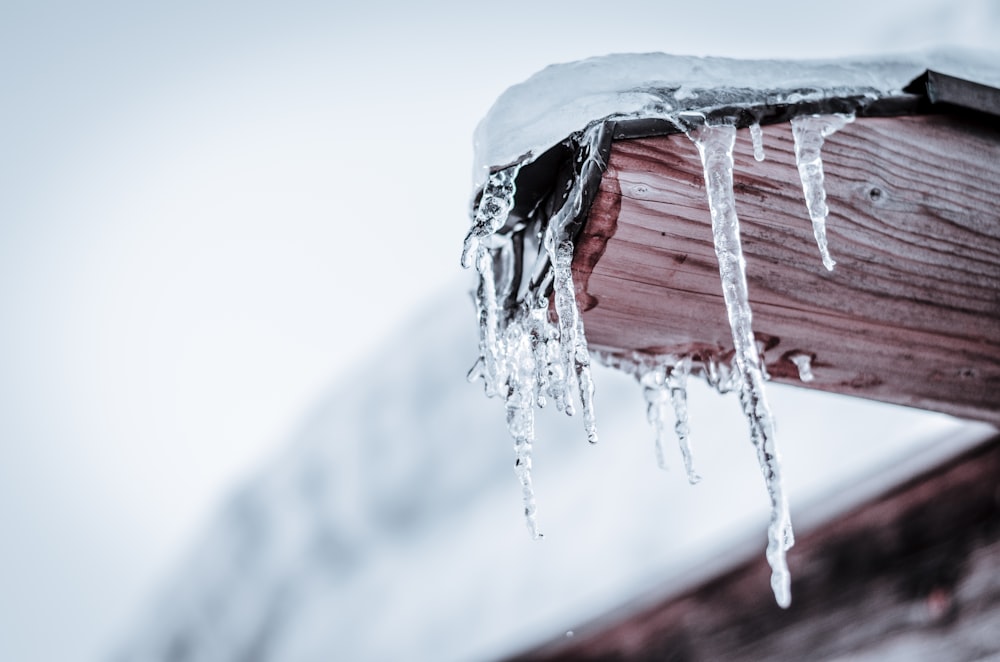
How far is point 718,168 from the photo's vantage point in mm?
768

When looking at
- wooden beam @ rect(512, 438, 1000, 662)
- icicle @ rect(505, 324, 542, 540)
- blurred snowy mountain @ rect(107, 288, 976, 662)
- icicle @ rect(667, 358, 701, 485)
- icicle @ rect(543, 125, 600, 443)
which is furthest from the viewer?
blurred snowy mountain @ rect(107, 288, 976, 662)

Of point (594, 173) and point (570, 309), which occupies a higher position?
point (594, 173)

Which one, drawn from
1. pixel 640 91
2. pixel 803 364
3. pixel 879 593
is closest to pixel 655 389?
pixel 803 364

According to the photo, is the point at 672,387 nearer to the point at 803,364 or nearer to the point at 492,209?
the point at 803,364

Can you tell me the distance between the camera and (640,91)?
777mm

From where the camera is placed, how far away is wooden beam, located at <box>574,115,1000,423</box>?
780 millimetres

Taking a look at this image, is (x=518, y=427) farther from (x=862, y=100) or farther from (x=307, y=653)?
(x=307, y=653)

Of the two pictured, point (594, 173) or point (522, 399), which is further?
point (522, 399)

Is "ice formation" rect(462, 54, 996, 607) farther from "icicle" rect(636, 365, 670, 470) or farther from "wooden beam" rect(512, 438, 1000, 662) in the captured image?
"wooden beam" rect(512, 438, 1000, 662)

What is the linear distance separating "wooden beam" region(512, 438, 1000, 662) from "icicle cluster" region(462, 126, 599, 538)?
3.08 ft

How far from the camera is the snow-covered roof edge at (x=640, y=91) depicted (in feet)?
2.46

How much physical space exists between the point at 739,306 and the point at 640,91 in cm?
23

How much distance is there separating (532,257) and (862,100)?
0.38 metres

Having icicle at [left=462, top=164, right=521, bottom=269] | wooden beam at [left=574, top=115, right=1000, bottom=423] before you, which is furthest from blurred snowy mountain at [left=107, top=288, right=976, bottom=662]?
icicle at [left=462, top=164, right=521, bottom=269]
